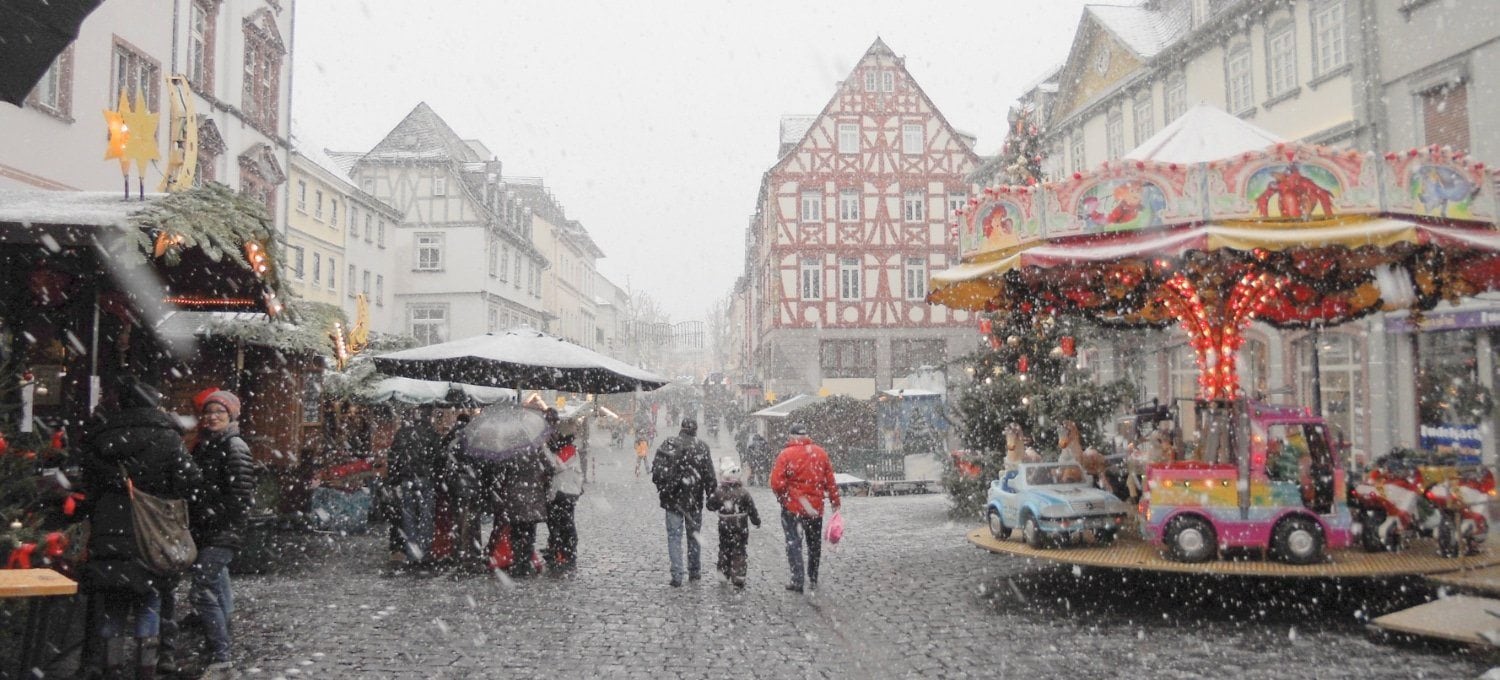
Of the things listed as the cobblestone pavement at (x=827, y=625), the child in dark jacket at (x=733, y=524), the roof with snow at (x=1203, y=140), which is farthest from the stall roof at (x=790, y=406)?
the roof with snow at (x=1203, y=140)

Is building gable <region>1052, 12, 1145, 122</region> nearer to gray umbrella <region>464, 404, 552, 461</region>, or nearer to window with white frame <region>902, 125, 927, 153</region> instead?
window with white frame <region>902, 125, 927, 153</region>

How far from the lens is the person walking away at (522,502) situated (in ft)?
36.2

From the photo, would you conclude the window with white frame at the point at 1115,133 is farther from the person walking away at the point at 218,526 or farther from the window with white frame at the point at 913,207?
the person walking away at the point at 218,526

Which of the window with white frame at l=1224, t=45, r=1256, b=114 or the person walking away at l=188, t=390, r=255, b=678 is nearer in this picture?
the person walking away at l=188, t=390, r=255, b=678

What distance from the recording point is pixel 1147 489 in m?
9.70

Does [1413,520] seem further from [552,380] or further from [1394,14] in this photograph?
[1394,14]

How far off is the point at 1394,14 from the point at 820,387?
87.0ft

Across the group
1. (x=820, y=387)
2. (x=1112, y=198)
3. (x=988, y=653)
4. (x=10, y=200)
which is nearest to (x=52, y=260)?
(x=10, y=200)

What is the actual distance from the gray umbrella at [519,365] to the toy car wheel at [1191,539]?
6180 millimetres

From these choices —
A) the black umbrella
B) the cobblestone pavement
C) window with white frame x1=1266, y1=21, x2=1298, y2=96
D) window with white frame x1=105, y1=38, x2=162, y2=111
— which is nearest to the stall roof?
window with white frame x1=1266, y1=21, x2=1298, y2=96

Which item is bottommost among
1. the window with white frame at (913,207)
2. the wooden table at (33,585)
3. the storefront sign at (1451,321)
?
the wooden table at (33,585)

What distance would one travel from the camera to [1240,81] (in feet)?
70.2

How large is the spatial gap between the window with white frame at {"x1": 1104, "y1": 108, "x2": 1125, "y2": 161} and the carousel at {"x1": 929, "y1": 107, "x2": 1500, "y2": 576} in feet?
51.7

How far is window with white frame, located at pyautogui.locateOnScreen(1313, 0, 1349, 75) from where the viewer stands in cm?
1820
